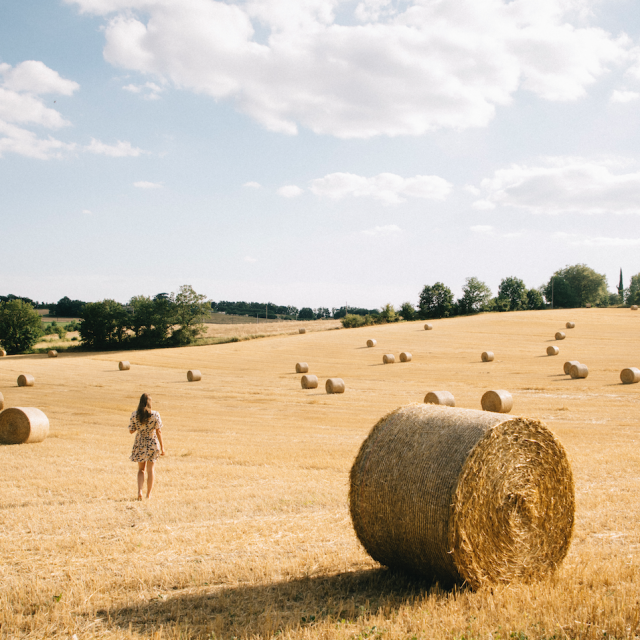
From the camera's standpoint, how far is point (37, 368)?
4222cm

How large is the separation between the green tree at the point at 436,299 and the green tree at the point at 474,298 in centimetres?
332

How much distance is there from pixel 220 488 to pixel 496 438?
608cm

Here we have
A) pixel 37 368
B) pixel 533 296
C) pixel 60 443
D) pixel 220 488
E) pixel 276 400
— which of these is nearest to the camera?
pixel 220 488

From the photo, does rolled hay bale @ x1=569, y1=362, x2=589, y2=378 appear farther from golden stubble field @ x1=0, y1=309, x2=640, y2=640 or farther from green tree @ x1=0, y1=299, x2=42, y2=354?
green tree @ x1=0, y1=299, x2=42, y2=354

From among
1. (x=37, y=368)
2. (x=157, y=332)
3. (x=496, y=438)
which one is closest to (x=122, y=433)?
(x=496, y=438)

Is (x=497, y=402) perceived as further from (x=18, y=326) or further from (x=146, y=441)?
(x=18, y=326)

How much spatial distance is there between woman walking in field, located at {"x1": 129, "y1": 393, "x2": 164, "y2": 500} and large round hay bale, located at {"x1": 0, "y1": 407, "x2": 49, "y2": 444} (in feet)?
22.4

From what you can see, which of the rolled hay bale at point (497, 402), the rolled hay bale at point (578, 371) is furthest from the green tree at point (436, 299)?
the rolled hay bale at point (497, 402)

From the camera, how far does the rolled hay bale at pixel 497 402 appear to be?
19547mm

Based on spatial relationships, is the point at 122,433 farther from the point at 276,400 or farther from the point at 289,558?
the point at 289,558

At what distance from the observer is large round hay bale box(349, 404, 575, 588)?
222 inches

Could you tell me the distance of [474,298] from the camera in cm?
9281


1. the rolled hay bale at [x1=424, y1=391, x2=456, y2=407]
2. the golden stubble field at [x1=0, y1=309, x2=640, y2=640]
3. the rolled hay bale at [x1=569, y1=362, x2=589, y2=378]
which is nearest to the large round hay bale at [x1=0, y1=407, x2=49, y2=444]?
the golden stubble field at [x1=0, y1=309, x2=640, y2=640]

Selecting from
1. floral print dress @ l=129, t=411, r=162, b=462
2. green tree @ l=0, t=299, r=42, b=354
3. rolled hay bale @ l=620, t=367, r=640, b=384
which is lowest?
rolled hay bale @ l=620, t=367, r=640, b=384
